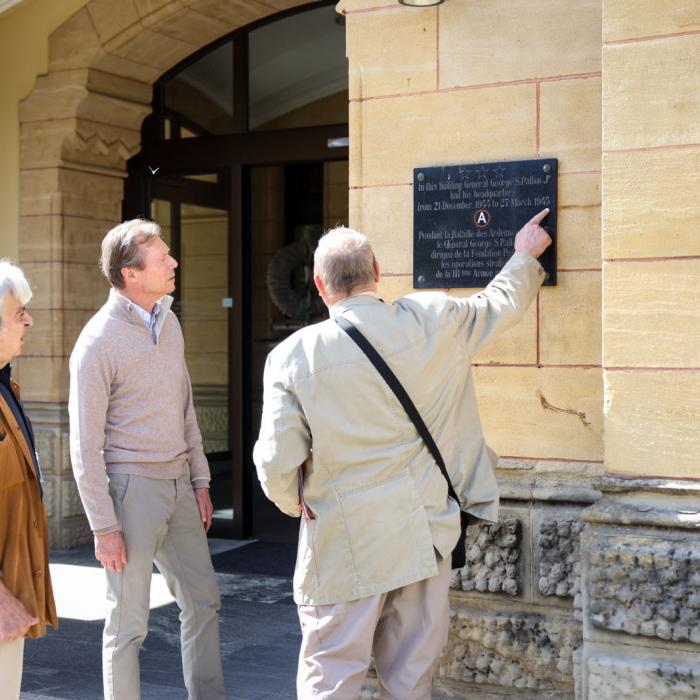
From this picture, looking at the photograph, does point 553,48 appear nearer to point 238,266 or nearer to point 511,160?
point 511,160

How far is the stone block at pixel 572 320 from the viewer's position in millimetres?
4340

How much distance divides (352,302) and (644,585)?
4.39 ft

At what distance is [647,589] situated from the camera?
377 centimetres

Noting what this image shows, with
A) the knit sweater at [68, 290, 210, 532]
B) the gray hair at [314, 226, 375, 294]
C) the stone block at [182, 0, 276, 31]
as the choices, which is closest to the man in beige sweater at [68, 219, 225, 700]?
the knit sweater at [68, 290, 210, 532]

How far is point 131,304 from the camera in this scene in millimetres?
4309

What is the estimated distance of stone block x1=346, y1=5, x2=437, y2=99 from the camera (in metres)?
4.63

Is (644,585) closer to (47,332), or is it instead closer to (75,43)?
(47,332)

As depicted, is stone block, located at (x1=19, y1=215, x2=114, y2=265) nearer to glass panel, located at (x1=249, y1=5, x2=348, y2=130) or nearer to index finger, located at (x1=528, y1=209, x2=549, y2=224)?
glass panel, located at (x1=249, y1=5, x2=348, y2=130)

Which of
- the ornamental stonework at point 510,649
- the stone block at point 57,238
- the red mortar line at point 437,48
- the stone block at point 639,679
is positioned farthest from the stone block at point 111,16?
the stone block at point 639,679

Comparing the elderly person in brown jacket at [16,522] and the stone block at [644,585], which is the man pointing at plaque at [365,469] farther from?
Result: the elderly person in brown jacket at [16,522]

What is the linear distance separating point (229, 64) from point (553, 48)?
4.51 meters

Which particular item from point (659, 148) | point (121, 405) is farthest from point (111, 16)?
point (659, 148)

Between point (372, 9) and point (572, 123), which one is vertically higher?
point (372, 9)

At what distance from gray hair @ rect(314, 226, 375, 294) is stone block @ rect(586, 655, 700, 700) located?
1.50 metres
